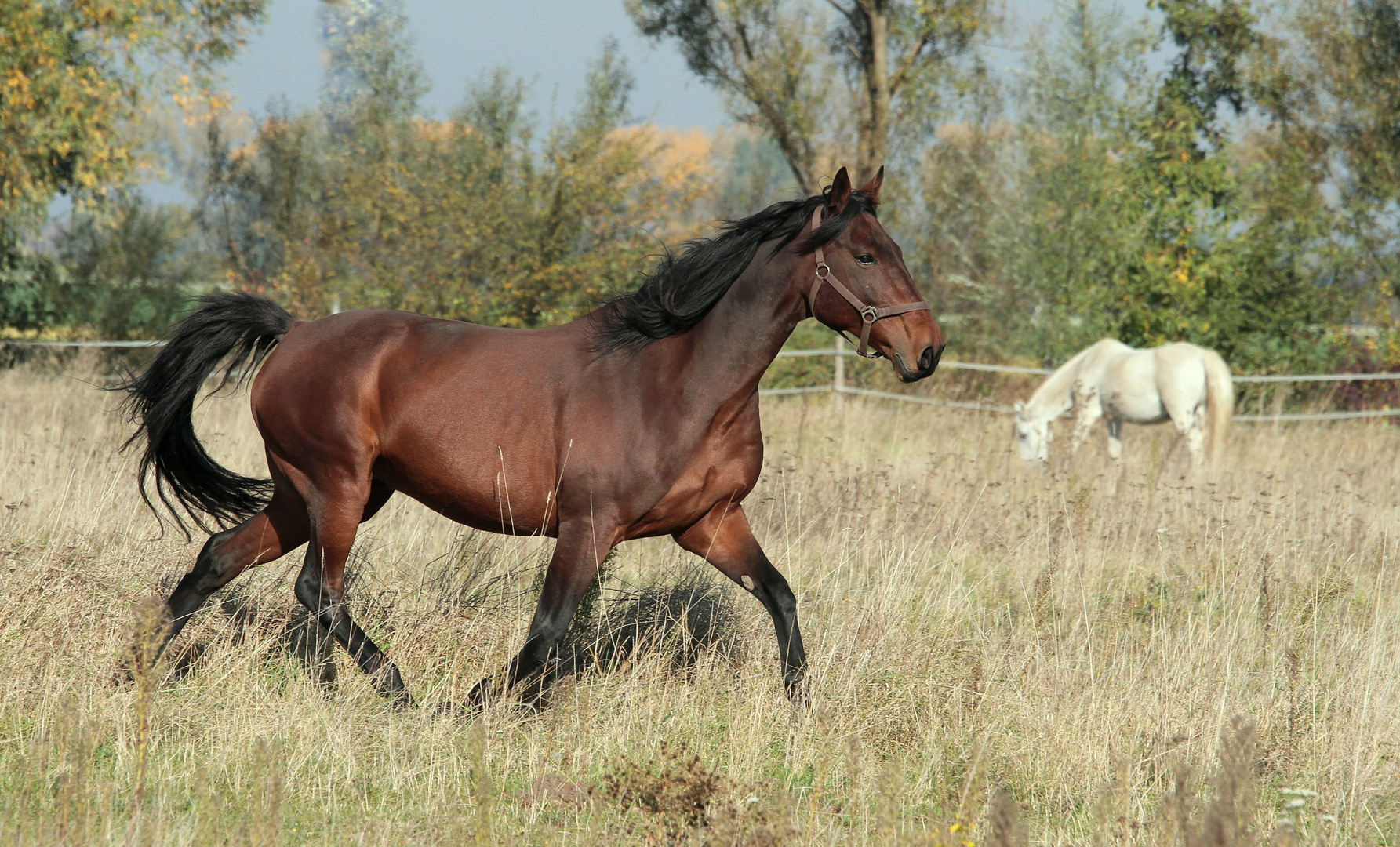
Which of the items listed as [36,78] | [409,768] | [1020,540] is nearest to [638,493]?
[409,768]

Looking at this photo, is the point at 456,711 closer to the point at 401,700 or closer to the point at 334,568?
the point at 401,700

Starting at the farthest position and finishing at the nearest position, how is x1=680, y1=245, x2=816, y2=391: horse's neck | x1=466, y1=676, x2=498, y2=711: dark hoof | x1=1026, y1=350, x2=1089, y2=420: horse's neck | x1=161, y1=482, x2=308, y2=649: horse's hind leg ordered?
x1=1026, y1=350, x2=1089, y2=420: horse's neck
x1=161, y1=482, x2=308, y2=649: horse's hind leg
x1=680, y1=245, x2=816, y2=391: horse's neck
x1=466, y1=676, x2=498, y2=711: dark hoof

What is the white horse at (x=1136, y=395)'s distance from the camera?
1108cm

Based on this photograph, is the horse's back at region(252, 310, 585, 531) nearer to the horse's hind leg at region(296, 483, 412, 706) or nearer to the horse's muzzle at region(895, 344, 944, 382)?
the horse's hind leg at region(296, 483, 412, 706)

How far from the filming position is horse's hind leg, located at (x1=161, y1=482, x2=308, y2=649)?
13.9ft

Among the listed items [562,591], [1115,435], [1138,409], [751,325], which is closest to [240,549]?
[562,591]

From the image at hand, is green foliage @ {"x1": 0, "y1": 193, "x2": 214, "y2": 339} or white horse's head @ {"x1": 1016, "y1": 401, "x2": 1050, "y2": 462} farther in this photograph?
green foliage @ {"x1": 0, "y1": 193, "x2": 214, "y2": 339}

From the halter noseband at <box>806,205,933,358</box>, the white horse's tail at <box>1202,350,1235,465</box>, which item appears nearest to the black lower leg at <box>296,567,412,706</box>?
the halter noseband at <box>806,205,933,358</box>

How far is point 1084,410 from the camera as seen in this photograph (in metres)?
11.6

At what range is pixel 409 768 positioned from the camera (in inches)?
131

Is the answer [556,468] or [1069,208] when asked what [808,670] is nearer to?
[556,468]

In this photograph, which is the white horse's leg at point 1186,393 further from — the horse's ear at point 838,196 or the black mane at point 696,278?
the horse's ear at point 838,196

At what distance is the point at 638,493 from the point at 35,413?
7365mm

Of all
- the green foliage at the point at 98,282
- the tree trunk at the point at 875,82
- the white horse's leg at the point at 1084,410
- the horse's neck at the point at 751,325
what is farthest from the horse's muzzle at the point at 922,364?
the tree trunk at the point at 875,82
